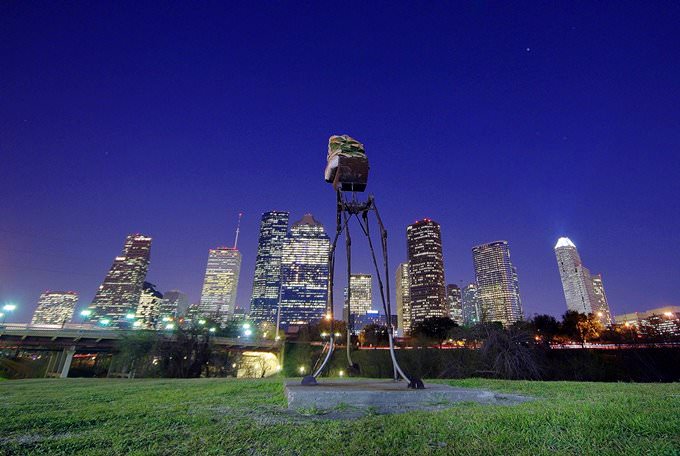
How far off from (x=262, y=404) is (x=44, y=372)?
58.1 metres

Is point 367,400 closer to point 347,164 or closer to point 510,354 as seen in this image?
point 347,164

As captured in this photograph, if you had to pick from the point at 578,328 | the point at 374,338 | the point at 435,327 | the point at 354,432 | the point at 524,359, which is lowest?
the point at 354,432

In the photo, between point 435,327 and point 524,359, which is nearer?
point 524,359

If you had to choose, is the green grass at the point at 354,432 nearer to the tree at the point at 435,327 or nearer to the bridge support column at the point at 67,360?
the bridge support column at the point at 67,360

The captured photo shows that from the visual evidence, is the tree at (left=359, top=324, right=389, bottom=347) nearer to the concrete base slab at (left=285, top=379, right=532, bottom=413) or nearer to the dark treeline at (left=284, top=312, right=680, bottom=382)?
the dark treeline at (left=284, top=312, right=680, bottom=382)

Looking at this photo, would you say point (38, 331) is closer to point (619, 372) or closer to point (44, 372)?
point (44, 372)

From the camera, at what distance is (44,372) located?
43750 millimetres

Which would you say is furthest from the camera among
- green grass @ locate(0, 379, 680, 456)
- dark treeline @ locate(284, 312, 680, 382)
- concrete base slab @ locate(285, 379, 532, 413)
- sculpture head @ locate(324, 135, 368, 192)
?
dark treeline @ locate(284, 312, 680, 382)

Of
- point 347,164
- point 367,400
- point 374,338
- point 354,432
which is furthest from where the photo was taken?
point 374,338

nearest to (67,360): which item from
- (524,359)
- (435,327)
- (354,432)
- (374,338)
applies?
(524,359)

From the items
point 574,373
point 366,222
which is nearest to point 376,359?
point 574,373

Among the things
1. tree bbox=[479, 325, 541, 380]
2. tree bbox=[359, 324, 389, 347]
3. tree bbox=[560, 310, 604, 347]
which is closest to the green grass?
tree bbox=[479, 325, 541, 380]

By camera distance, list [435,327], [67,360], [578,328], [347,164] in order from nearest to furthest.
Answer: [347,164], [67,360], [578,328], [435,327]

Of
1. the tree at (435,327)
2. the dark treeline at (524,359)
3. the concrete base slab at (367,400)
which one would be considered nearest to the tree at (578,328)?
the tree at (435,327)
